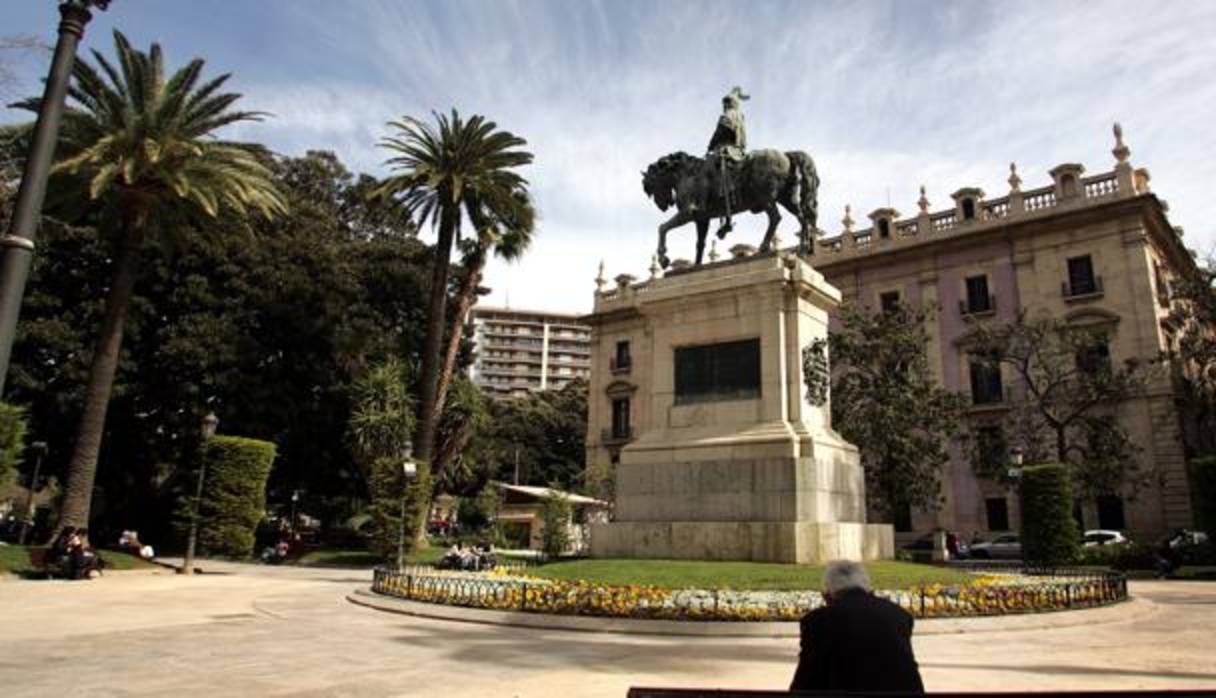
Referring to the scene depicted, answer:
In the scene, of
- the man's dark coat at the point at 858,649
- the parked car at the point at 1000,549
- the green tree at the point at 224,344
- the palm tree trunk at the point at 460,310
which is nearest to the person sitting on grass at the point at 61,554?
the green tree at the point at 224,344

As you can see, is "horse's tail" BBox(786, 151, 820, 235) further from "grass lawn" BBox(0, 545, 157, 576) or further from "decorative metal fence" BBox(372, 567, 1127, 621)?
"grass lawn" BBox(0, 545, 157, 576)

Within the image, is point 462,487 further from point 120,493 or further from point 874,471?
point 874,471

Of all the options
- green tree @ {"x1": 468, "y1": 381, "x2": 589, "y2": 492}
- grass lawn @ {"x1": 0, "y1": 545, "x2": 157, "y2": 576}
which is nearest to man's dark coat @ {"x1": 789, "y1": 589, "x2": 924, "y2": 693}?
grass lawn @ {"x1": 0, "y1": 545, "x2": 157, "y2": 576}

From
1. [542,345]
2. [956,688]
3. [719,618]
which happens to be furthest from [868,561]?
[542,345]

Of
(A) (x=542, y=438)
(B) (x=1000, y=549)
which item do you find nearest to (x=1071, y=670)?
(B) (x=1000, y=549)

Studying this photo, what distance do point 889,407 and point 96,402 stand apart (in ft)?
88.3

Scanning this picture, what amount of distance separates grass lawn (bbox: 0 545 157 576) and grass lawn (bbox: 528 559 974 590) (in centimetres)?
1467

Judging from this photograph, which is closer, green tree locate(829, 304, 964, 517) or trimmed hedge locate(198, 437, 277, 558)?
trimmed hedge locate(198, 437, 277, 558)

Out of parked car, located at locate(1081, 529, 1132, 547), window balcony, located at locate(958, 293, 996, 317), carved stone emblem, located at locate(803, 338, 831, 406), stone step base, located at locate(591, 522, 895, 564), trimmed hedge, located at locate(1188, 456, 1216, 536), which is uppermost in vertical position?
window balcony, located at locate(958, 293, 996, 317)

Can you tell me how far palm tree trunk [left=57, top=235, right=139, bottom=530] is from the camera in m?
23.8

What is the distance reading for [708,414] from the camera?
1582 cm

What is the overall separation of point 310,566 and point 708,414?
19593mm

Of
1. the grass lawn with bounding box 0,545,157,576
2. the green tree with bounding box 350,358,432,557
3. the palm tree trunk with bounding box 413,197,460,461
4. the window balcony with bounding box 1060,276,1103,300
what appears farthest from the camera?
the window balcony with bounding box 1060,276,1103,300

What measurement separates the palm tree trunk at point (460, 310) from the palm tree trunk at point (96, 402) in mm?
12970
